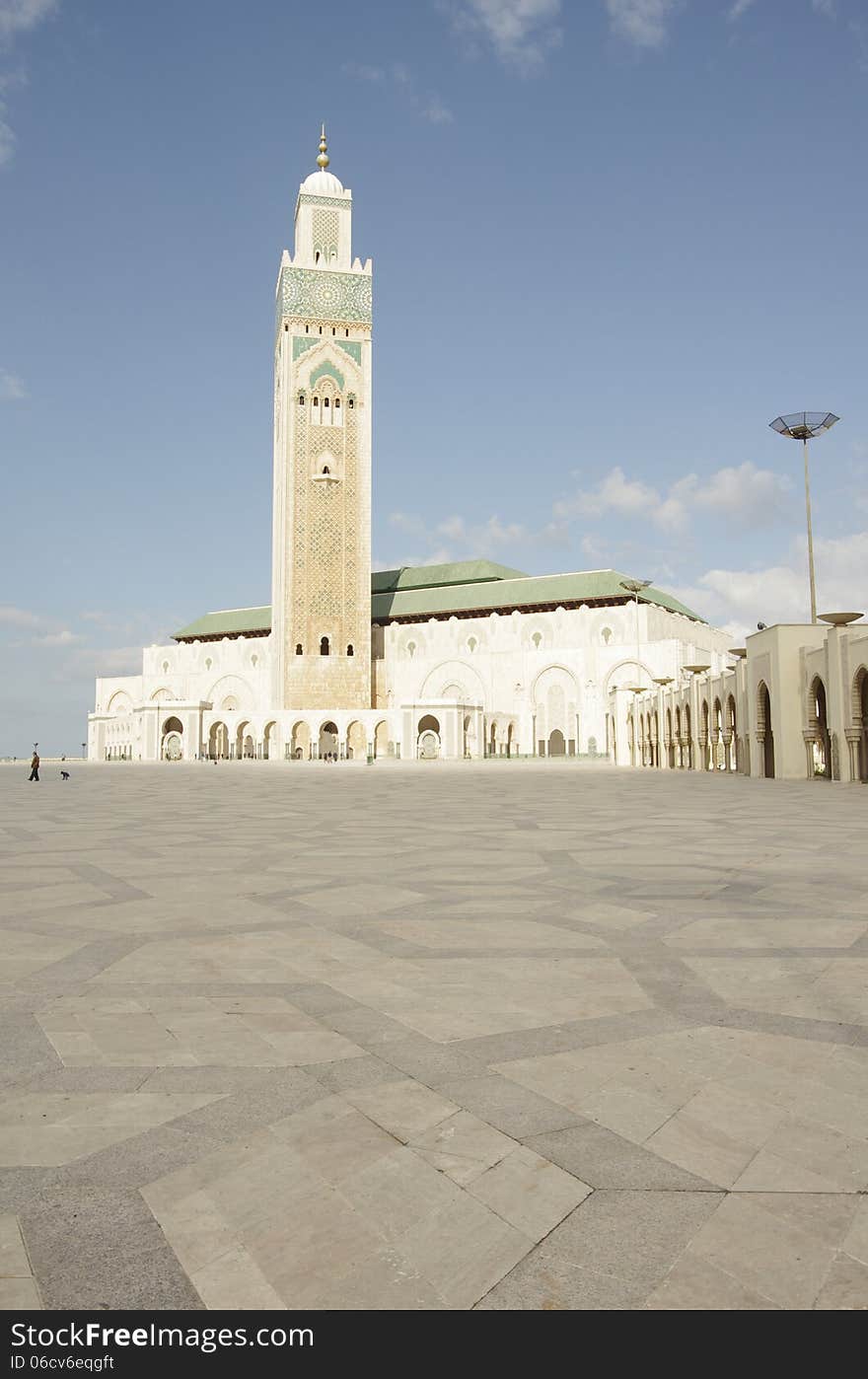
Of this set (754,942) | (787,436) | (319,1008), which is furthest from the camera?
(787,436)

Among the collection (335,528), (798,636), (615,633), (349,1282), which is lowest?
(349,1282)

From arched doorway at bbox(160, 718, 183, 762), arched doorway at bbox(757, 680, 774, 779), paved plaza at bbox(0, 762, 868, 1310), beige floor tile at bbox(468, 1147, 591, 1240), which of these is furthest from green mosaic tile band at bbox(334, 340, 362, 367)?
beige floor tile at bbox(468, 1147, 591, 1240)

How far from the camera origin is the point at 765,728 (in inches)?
1038

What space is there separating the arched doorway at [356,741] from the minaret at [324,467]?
1395 millimetres

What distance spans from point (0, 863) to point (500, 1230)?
256 inches

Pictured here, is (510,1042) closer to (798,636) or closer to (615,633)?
(798,636)

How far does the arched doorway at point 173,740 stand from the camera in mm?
62312

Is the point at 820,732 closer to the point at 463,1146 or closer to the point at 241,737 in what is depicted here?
the point at 463,1146

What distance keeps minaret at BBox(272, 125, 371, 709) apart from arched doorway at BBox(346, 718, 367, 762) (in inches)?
54.9

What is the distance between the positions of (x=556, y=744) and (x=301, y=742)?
17257 millimetres

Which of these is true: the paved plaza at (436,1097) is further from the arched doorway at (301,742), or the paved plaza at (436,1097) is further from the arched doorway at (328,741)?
the arched doorway at (328,741)

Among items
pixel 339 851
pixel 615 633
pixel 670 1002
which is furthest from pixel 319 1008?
pixel 615 633

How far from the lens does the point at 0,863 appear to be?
721 cm

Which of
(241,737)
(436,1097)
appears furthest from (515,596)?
(436,1097)
